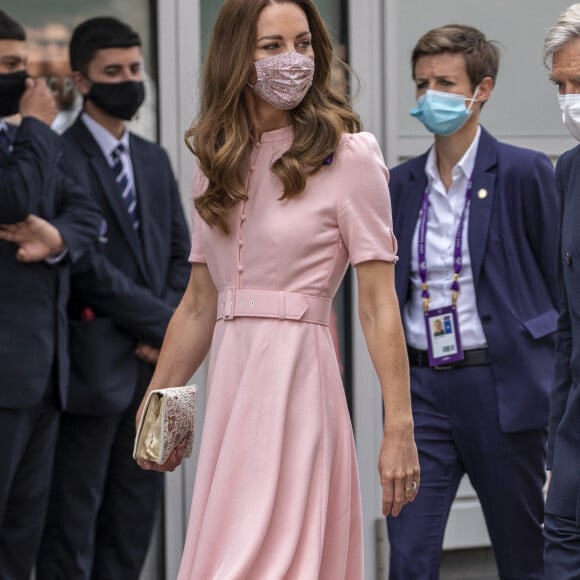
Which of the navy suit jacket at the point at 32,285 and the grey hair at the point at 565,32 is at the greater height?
the grey hair at the point at 565,32

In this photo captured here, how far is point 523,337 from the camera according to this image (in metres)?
4.97

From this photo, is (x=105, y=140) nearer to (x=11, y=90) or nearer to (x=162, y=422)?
(x=11, y=90)

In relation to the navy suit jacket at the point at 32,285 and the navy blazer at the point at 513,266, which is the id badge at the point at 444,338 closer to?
the navy blazer at the point at 513,266

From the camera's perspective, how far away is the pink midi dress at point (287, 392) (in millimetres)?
3531

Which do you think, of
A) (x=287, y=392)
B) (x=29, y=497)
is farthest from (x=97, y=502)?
(x=287, y=392)

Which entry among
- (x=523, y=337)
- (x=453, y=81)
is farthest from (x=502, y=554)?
(x=453, y=81)

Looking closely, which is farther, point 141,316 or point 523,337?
point 141,316

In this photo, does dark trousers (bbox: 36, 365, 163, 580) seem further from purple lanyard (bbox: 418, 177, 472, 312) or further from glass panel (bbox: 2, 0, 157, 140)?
purple lanyard (bbox: 418, 177, 472, 312)

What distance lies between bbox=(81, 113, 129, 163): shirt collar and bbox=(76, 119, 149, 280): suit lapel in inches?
0.7

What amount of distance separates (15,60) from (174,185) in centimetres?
85

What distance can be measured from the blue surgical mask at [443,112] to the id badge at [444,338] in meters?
0.69

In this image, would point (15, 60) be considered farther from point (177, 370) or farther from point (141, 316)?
point (177, 370)

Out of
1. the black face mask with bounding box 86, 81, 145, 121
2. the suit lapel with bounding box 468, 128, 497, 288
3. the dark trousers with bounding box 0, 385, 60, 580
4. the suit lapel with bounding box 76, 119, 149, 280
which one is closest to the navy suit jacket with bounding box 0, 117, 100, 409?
the dark trousers with bounding box 0, 385, 60, 580

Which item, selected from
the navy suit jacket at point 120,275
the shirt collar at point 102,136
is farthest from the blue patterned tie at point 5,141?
the shirt collar at point 102,136
